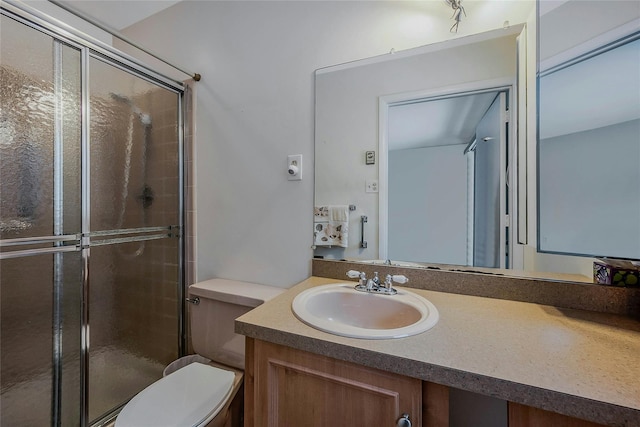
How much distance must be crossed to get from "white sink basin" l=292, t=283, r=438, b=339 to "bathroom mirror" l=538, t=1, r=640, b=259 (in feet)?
1.66

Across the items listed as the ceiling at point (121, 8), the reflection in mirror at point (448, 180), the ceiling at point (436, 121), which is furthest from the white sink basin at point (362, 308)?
the ceiling at point (121, 8)

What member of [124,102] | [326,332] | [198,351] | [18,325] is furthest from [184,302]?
[326,332]

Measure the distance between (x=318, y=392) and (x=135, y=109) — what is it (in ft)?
5.37

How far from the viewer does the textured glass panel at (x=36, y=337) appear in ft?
3.42

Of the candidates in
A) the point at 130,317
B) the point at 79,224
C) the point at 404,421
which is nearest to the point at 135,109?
the point at 79,224

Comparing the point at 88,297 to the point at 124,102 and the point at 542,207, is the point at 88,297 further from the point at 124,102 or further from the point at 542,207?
the point at 542,207

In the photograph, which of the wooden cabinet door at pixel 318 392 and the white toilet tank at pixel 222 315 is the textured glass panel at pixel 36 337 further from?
the wooden cabinet door at pixel 318 392

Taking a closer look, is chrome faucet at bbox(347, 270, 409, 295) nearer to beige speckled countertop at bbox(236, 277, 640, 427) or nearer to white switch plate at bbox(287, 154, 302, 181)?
beige speckled countertop at bbox(236, 277, 640, 427)

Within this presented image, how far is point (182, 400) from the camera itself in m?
1.00

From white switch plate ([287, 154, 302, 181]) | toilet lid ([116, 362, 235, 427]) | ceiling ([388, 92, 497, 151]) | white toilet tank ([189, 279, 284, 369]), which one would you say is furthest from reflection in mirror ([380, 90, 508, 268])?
toilet lid ([116, 362, 235, 427])

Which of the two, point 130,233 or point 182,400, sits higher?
point 130,233

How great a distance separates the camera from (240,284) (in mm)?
1401

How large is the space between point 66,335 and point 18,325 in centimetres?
17

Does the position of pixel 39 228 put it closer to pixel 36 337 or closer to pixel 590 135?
pixel 36 337
